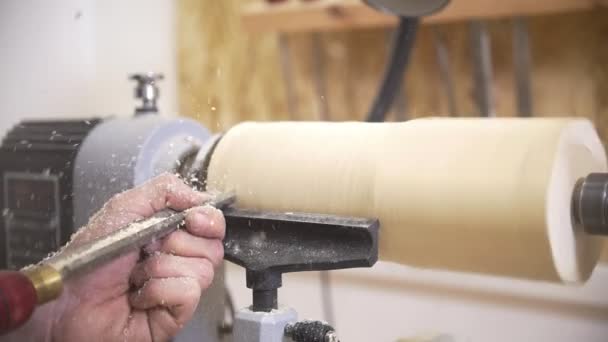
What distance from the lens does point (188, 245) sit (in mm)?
472

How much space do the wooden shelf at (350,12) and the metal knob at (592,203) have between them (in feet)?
1.58

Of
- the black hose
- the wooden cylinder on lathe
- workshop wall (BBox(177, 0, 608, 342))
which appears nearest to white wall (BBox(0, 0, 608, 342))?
workshop wall (BBox(177, 0, 608, 342))

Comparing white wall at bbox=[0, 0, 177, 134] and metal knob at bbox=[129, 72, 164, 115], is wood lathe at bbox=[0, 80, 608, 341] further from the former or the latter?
white wall at bbox=[0, 0, 177, 134]

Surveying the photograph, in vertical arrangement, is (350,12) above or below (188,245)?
above

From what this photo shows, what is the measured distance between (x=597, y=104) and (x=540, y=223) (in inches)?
23.2

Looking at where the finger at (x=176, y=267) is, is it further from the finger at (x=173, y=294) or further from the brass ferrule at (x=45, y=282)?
the brass ferrule at (x=45, y=282)

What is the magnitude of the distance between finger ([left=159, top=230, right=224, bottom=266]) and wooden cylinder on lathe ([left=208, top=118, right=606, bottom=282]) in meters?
0.04

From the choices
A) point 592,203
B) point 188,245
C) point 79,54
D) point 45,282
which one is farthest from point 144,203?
point 79,54

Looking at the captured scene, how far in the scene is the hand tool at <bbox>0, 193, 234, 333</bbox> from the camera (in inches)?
12.3

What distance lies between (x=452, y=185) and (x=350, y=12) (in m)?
0.60

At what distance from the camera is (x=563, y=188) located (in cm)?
40

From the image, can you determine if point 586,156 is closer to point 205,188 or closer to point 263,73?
point 205,188

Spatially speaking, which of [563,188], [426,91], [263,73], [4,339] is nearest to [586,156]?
[563,188]

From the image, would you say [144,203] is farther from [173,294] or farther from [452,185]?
[452,185]
